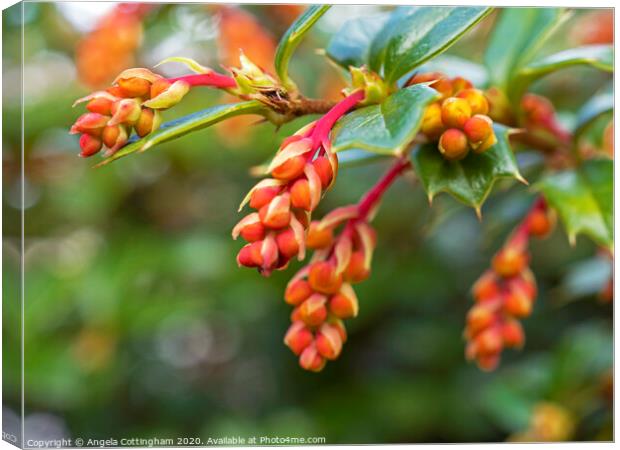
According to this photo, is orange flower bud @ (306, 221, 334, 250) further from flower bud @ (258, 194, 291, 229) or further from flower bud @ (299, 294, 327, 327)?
flower bud @ (258, 194, 291, 229)

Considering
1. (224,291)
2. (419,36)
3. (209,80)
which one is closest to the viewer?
(209,80)

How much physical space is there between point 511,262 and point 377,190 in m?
0.28

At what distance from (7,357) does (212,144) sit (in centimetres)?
87

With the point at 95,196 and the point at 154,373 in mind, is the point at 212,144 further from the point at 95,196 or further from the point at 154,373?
the point at 154,373

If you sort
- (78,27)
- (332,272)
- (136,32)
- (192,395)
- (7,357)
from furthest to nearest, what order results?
(192,395) < (78,27) < (136,32) < (7,357) < (332,272)

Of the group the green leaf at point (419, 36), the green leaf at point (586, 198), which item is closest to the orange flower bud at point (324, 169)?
the green leaf at point (419, 36)

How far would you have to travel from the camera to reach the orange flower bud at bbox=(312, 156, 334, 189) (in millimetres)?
665

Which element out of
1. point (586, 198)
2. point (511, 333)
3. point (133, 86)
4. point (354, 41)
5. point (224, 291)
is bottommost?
point (224, 291)

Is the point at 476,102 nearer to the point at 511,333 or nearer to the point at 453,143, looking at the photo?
the point at 453,143

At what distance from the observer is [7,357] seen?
1.38 m

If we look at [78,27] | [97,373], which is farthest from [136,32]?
[97,373]

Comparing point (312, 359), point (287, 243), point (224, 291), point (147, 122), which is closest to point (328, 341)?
point (312, 359)

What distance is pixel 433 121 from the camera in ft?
2.64

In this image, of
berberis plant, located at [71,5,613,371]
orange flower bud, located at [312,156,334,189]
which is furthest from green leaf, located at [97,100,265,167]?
orange flower bud, located at [312,156,334,189]
